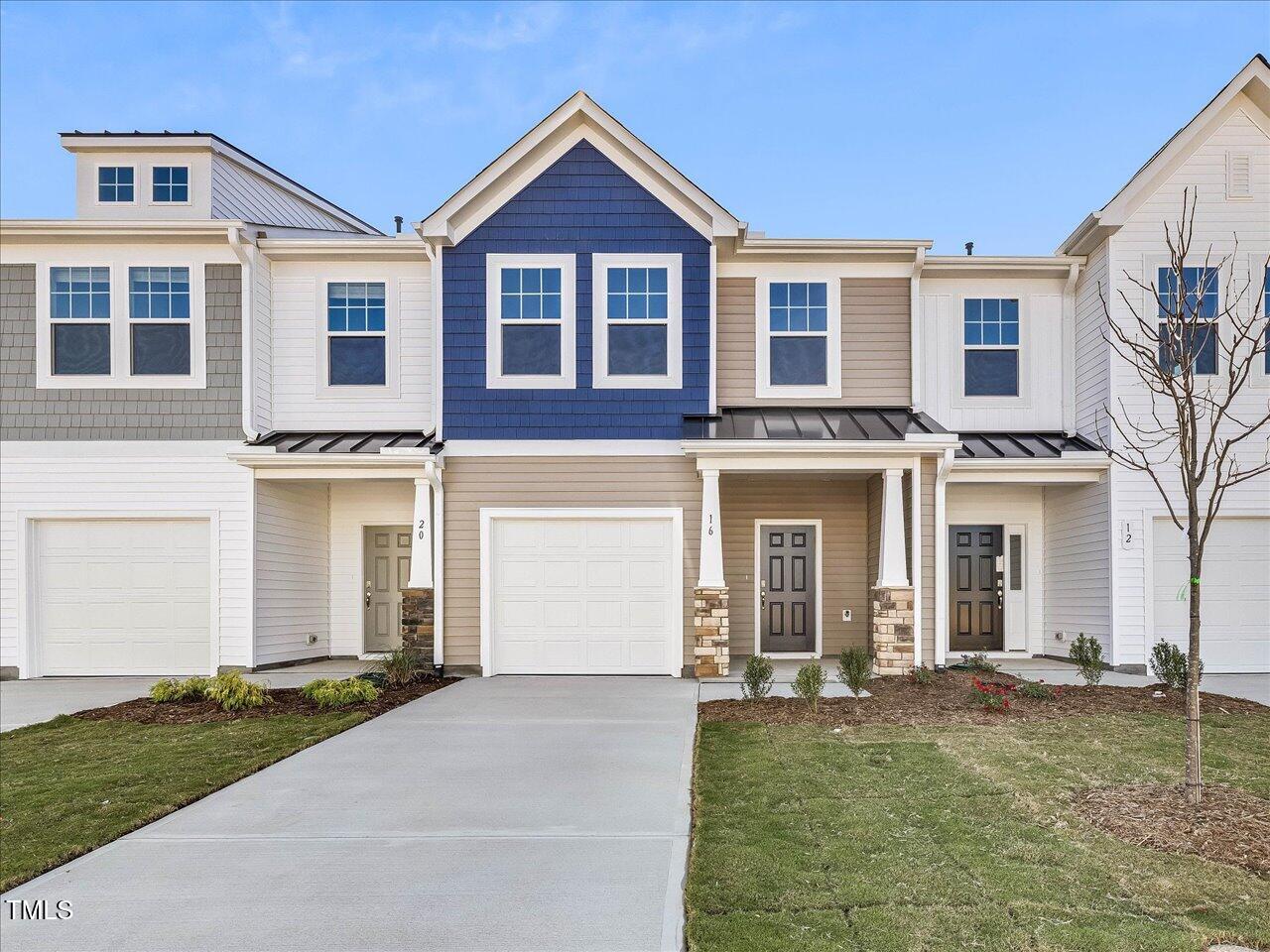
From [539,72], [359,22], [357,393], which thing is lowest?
[357,393]

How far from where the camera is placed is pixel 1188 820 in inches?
209

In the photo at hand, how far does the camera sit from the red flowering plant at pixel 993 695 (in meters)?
8.97

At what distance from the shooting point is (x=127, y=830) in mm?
5461

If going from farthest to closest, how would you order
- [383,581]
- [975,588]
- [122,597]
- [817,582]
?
[383,581], [975,588], [817,582], [122,597]

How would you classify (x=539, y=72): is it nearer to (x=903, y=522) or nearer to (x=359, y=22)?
(x=359, y=22)

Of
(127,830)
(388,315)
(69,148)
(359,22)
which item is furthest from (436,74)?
(127,830)

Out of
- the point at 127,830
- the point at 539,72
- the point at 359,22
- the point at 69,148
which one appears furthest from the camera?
the point at 539,72

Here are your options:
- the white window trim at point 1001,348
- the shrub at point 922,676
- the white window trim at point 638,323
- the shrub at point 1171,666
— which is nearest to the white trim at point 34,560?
the white window trim at point 638,323

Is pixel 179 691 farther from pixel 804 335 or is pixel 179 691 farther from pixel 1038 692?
pixel 1038 692

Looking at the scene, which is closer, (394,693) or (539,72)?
(394,693)

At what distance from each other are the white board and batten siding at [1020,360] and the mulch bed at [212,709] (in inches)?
331

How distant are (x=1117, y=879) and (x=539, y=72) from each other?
65481mm

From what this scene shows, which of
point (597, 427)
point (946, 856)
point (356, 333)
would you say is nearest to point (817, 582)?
point (597, 427)

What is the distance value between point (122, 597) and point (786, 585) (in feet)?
30.9
